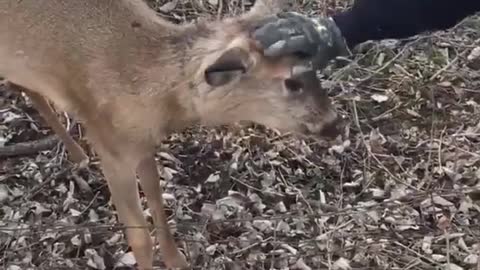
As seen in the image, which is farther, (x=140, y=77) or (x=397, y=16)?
(x=140, y=77)

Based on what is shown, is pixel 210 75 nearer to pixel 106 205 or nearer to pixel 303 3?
pixel 106 205

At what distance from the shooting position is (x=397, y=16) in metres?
4.17

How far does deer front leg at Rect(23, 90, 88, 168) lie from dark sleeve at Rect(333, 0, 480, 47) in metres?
1.91

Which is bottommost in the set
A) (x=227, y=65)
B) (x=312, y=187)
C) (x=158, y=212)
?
(x=312, y=187)

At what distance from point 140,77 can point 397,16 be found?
116 cm

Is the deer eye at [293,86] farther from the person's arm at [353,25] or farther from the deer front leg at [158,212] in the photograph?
the deer front leg at [158,212]

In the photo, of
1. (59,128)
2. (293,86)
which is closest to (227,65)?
(293,86)

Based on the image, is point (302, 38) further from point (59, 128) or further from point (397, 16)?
point (59, 128)

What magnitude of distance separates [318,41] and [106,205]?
1896 millimetres

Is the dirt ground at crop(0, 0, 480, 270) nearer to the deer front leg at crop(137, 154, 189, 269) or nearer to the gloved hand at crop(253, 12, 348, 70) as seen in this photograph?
the deer front leg at crop(137, 154, 189, 269)

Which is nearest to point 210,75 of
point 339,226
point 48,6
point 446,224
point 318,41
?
point 318,41

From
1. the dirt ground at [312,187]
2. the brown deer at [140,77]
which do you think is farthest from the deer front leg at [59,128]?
the brown deer at [140,77]

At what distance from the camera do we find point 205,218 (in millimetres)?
5168

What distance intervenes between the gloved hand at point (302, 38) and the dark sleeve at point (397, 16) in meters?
0.18
